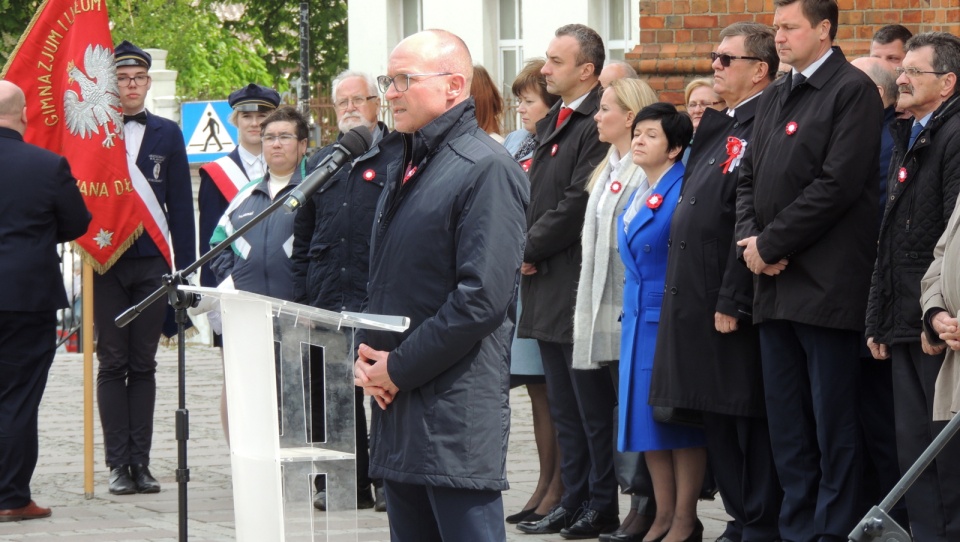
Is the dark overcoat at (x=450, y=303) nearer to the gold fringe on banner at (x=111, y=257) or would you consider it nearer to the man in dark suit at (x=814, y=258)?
the man in dark suit at (x=814, y=258)

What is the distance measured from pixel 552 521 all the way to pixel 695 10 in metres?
4.14

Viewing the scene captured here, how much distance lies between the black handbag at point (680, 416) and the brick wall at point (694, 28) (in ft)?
11.6

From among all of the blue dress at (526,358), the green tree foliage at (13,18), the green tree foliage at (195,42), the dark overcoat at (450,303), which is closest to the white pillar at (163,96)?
the green tree foliage at (13,18)

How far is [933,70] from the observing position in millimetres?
6086

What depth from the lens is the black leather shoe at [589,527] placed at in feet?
24.0

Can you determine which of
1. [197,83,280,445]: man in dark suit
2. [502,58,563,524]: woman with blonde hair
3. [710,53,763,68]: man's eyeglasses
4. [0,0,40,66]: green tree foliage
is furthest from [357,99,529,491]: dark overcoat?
[0,0,40,66]: green tree foliage

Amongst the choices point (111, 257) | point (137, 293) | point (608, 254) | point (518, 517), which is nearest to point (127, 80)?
point (111, 257)

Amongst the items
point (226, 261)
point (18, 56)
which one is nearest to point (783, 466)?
point (226, 261)

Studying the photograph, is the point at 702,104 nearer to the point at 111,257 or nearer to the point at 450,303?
the point at 450,303

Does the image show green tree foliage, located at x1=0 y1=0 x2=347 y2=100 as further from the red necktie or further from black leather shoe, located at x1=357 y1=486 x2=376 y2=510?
→ the red necktie

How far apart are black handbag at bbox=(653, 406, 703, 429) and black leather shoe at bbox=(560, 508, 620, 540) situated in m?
0.74

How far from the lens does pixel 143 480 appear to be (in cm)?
882

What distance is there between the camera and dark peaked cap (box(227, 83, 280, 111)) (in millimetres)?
9188

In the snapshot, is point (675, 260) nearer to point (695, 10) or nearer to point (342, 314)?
point (342, 314)
